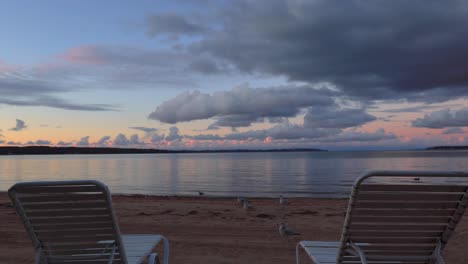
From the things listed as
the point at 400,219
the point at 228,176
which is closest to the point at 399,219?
the point at 400,219

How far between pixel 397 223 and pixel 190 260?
10.5ft

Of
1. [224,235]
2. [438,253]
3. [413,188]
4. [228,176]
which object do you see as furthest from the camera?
[228,176]

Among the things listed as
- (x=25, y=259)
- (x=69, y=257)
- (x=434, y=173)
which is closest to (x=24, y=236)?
(x=25, y=259)

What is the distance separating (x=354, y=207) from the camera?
2.79 m

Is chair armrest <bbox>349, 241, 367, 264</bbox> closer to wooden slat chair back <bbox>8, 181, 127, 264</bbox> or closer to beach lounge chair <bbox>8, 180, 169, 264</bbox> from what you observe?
beach lounge chair <bbox>8, 180, 169, 264</bbox>

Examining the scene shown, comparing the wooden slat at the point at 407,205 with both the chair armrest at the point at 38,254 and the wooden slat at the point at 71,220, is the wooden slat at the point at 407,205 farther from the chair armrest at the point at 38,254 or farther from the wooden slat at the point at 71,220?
the chair armrest at the point at 38,254

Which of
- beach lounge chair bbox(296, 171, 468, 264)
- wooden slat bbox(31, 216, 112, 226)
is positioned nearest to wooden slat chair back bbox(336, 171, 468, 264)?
beach lounge chair bbox(296, 171, 468, 264)

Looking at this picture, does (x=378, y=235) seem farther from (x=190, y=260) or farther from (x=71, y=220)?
(x=190, y=260)

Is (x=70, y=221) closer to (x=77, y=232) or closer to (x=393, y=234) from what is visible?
(x=77, y=232)

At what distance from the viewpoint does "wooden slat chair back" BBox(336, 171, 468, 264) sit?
276 centimetres

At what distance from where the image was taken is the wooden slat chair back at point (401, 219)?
2.76 meters

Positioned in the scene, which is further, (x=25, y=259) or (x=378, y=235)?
(x=25, y=259)

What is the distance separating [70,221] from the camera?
300cm

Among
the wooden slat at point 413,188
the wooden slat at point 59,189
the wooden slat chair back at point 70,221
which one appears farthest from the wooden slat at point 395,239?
the wooden slat at point 59,189
